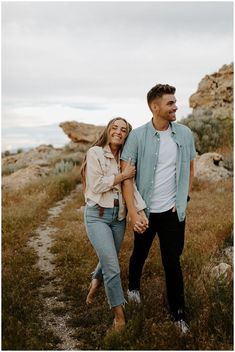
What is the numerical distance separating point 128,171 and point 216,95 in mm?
20568

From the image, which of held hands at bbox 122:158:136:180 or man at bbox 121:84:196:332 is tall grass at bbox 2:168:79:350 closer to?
man at bbox 121:84:196:332

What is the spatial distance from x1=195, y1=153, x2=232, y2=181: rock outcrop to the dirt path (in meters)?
6.07

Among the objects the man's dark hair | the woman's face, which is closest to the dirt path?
the woman's face

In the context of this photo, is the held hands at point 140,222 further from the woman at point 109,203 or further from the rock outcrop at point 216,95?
the rock outcrop at point 216,95

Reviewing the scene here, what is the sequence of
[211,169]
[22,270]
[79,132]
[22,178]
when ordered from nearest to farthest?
[22,270], [211,169], [22,178], [79,132]

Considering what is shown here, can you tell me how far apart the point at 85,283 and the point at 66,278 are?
465 mm

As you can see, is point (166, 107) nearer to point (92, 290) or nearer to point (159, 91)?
point (159, 91)

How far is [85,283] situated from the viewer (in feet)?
21.9

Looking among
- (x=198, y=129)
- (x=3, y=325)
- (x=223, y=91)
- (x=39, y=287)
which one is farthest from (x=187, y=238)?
(x=223, y=91)

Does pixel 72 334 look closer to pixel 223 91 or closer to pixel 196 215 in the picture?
pixel 196 215

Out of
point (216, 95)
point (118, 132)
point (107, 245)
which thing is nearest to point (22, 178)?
point (216, 95)

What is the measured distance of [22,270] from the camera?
721 centimetres

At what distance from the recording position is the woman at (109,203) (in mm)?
5109

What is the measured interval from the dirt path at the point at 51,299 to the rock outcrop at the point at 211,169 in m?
6.07
